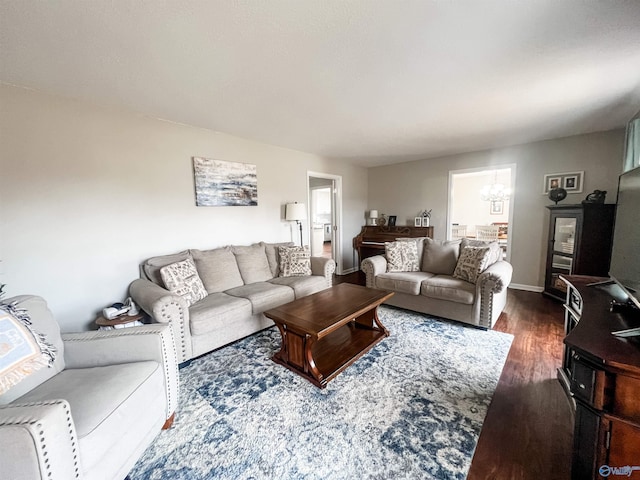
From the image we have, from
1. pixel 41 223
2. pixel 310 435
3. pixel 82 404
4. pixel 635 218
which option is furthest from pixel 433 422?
pixel 41 223

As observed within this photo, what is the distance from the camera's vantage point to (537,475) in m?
1.26

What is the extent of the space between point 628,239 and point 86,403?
110 inches

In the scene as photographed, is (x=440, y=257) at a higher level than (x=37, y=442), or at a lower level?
higher

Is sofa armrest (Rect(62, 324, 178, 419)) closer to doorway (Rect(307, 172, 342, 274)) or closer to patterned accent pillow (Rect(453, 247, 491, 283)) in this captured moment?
patterned accent pillow (Rect(453, 247, 491, 283))

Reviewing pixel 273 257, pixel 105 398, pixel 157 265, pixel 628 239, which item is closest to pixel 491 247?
pixel 628 239

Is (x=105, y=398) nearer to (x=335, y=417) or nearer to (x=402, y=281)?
(x=335, y=417)

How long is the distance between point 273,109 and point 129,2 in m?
1.41

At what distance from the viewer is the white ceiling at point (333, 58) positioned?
1.34 meters

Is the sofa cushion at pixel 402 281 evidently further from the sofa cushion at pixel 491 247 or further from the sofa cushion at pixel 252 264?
the sofa cushion at pixel 252 264

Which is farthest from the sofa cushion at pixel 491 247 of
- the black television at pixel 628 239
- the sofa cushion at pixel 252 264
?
the sofa cushion at pixel 252 264

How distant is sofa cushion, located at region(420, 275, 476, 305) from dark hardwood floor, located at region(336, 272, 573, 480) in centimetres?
58

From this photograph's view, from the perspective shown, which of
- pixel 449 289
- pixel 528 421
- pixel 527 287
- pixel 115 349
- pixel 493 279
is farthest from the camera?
pixel 527 287

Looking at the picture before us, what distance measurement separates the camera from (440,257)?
3465mm

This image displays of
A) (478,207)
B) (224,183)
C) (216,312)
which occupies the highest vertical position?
(224,183)
